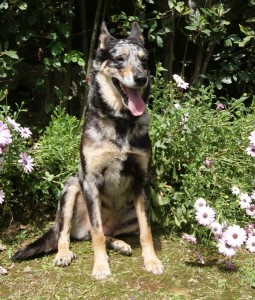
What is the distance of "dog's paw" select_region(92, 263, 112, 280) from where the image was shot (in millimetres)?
3406

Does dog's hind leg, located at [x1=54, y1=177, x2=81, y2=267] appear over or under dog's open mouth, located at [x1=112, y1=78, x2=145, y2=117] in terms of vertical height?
under

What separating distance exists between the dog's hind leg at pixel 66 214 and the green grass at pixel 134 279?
13 cm

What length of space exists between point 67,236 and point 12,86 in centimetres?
292

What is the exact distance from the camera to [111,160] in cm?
359

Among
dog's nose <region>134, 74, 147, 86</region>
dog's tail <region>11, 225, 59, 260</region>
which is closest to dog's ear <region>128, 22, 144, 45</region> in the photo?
dog's nose <region>134, 74, 147, 86</region>

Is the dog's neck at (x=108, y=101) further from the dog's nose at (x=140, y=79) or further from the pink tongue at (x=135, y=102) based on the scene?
the dog's nose at (x=140, y=79)

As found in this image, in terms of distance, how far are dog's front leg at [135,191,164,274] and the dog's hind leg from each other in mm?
569

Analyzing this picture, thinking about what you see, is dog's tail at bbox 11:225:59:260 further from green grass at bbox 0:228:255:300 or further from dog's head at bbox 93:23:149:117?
dog's head at bbox 93:23:149:117

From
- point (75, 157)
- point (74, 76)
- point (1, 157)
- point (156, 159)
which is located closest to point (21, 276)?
point (1, 157)

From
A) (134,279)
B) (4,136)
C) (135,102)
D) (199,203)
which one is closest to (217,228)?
(199,203)

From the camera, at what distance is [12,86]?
6008 mm

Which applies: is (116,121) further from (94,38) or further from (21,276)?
(94,38)

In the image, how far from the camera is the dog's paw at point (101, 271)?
341 centimetres

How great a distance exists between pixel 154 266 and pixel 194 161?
1.09 metres
